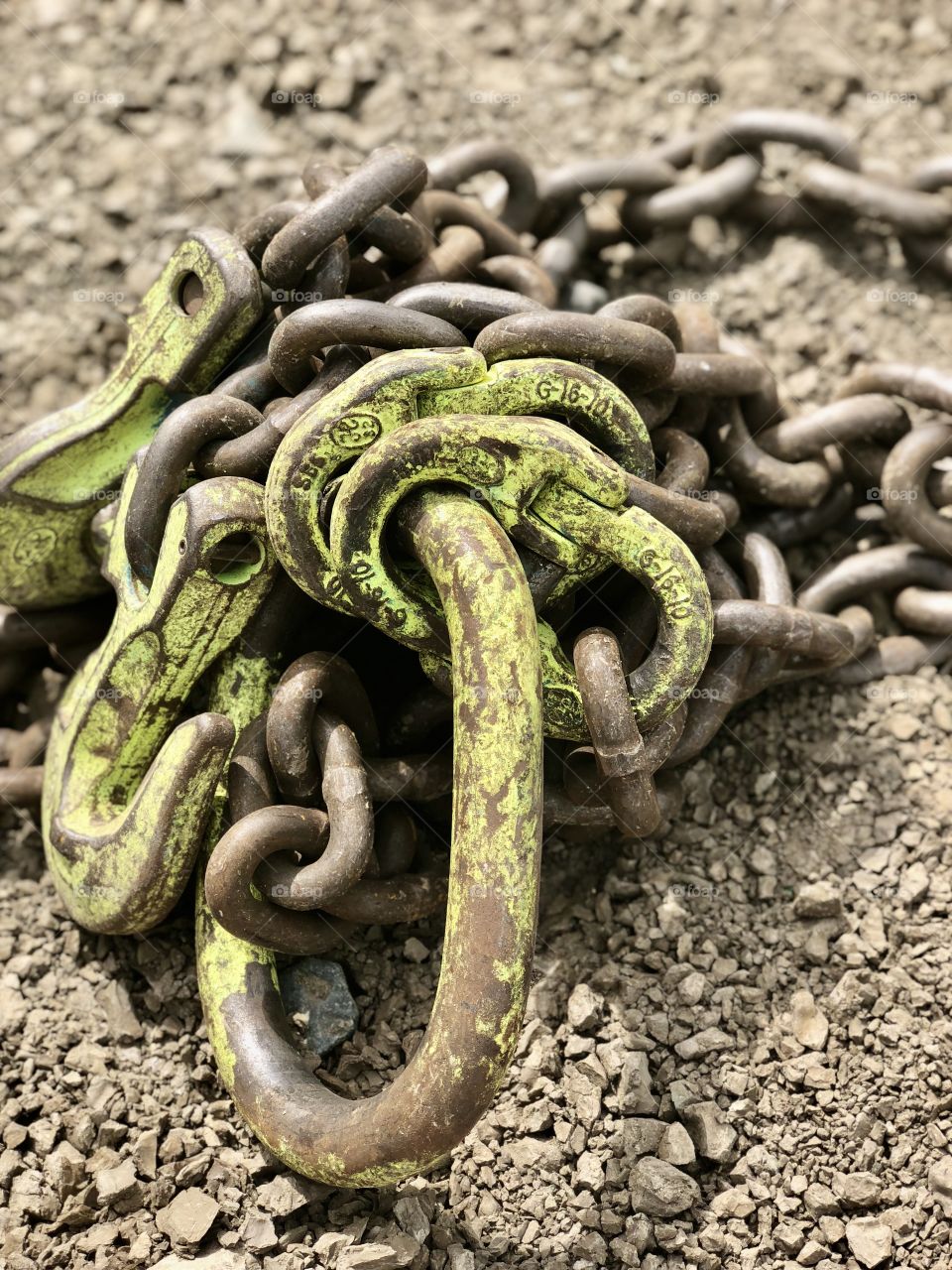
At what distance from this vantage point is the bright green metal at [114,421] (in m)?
2.18

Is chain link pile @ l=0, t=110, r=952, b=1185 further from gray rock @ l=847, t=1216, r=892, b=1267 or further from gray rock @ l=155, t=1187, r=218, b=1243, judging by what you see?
gray rock @ l=847, t=1216, r=892, b=1267

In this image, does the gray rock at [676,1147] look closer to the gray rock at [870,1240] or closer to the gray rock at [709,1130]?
the gray rock at [709,1130]

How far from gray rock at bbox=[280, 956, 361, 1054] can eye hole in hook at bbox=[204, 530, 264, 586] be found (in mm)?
665

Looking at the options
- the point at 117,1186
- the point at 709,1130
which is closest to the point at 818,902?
the point at 709,1130

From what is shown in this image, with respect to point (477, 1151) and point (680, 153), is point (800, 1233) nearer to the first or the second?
point (477, 1151)

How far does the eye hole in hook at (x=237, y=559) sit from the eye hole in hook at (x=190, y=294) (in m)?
0.48

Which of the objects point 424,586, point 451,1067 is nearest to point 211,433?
point 424,586

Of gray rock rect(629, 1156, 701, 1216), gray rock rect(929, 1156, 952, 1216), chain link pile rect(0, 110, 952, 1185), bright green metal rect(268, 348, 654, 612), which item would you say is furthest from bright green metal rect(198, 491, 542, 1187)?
gray rock rect(929, 1156, 952, 1216)

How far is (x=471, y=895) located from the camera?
162cm

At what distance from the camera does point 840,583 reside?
7.93 ft

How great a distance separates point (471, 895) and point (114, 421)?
1.19m

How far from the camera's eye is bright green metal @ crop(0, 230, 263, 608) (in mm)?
2178

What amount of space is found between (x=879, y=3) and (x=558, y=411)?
7.34 ft

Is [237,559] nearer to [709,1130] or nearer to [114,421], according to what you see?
[114,421]
